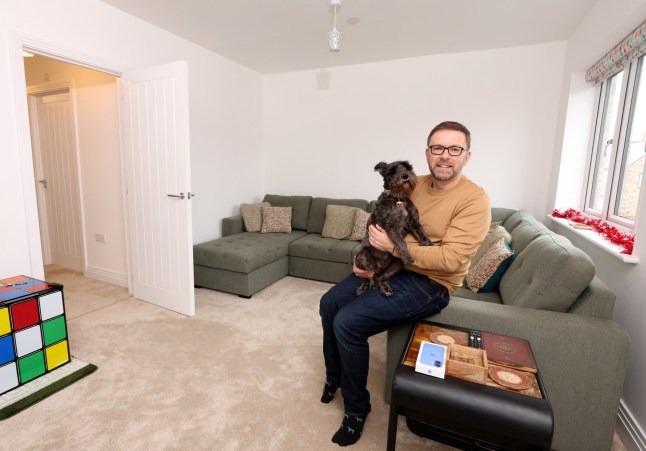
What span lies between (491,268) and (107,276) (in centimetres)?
365

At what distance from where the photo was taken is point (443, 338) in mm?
1349

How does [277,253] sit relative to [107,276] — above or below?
above

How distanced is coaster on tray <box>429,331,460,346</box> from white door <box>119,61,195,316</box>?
206cm

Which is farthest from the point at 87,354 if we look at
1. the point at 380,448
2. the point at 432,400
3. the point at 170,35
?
the point at 170,35

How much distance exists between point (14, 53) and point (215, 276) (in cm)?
219

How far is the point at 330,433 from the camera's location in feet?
5.19

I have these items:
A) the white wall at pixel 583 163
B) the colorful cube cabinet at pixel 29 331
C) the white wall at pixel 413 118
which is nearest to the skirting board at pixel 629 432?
the white wall at pixel 583 163

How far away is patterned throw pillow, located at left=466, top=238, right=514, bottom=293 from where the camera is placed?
2.10m

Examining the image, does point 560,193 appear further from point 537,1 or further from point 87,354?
point 87,354

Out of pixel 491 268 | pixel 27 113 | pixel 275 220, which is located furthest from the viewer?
pixel 275 220

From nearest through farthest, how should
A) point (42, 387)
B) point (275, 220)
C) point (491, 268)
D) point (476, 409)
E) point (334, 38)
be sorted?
point (476, 409) < point (42, 387) < point (491, 268) < point (334, 38) < point (275, 220)

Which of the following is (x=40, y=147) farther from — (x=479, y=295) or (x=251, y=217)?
(x=479, y=295)

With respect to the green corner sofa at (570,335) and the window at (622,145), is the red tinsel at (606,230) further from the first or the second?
the green corner sofa at (570,335)

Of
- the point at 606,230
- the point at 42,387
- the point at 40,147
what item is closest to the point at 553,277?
the point at 606,230
